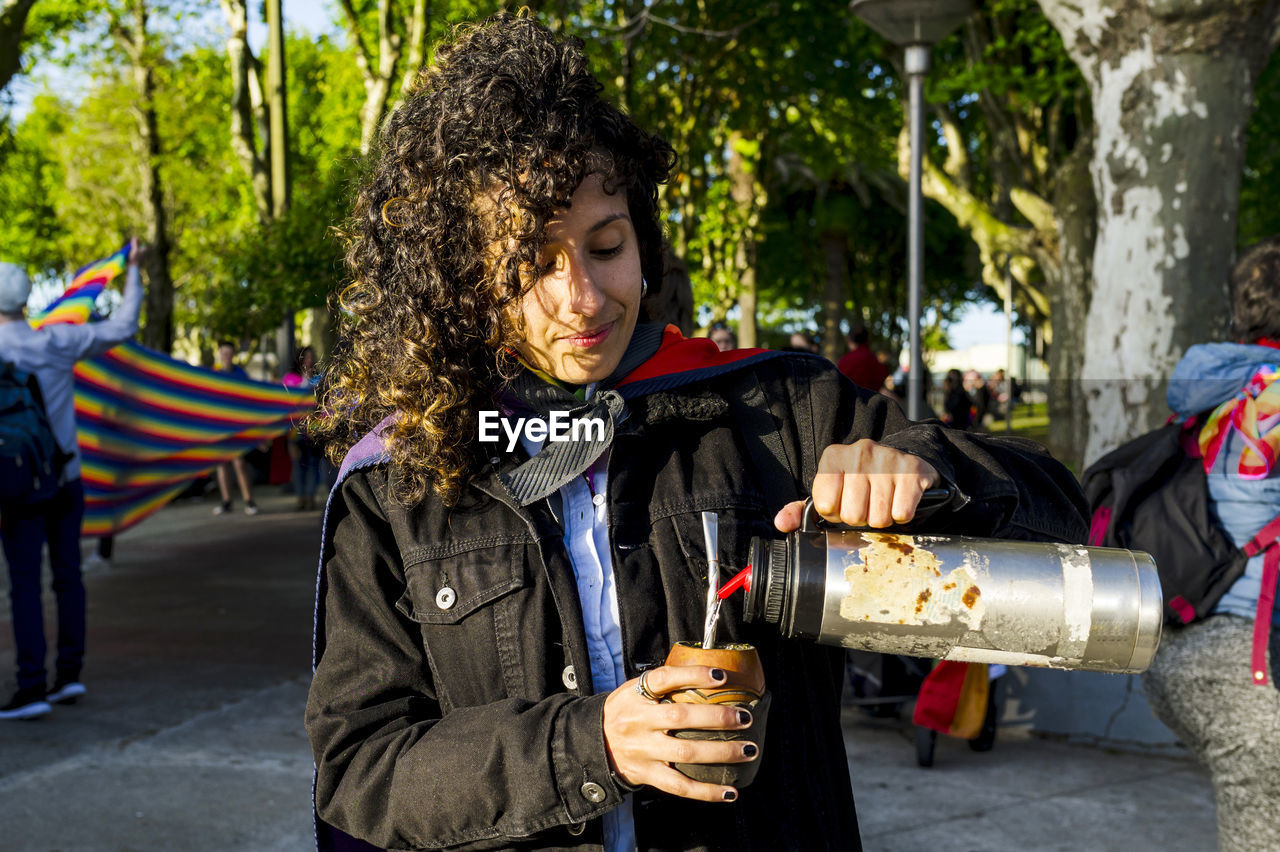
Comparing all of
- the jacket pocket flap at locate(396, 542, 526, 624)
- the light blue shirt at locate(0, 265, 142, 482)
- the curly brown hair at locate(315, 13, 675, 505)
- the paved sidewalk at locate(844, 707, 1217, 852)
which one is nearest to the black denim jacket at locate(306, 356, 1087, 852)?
the jacket pocket flap at locate(396, 542, 526, 624)

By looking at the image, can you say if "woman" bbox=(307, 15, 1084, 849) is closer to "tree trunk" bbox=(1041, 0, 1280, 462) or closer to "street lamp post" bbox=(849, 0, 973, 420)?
"tree trunk" bbox=(1041, 0, 1280, 462)

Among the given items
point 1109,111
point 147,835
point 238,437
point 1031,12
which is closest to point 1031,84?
point 1031,12

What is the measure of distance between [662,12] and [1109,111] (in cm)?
1142

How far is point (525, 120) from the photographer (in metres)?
1.53

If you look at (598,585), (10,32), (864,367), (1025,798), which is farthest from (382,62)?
(598,585)

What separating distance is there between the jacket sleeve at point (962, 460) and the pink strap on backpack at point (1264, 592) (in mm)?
1374

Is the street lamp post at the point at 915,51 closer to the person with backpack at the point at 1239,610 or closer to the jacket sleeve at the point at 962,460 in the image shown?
the person with backpack at the point at 1239,610

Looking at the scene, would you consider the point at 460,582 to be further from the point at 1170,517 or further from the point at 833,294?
the point at 833,294

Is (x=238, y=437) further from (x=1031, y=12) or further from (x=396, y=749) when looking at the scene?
(x=1031, y=12)

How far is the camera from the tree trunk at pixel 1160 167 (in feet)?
17.9

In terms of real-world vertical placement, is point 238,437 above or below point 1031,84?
below

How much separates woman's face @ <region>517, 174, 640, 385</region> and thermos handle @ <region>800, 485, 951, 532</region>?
14.3 inches

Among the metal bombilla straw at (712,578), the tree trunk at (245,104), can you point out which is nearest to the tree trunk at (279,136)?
the tree trunk at (245,104)

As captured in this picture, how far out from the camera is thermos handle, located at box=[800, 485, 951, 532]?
138 centimetres
